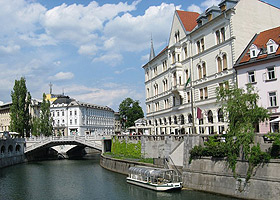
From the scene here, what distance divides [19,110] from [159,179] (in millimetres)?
54040

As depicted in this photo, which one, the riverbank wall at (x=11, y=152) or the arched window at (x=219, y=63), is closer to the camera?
the arched window at (x=219, y=63)

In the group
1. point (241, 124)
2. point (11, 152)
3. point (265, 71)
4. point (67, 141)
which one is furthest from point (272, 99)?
point (11, 152)

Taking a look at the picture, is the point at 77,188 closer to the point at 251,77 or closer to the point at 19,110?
the point at 251,77

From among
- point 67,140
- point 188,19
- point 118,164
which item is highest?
point 188,19

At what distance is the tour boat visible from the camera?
33.9 meters

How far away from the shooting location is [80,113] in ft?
415

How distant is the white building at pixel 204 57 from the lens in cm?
4197

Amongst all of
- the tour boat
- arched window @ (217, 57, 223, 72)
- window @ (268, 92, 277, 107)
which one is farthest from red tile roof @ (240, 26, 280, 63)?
the tour boat

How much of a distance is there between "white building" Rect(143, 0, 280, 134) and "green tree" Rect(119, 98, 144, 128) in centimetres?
4014

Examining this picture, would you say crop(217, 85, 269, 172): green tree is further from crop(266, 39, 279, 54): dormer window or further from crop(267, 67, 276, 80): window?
crop(266, 39, 279, 54): dormer window

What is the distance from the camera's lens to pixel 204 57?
4703 centimetres

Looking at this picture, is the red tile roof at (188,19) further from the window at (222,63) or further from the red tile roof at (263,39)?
the red tile roof at (263,39)

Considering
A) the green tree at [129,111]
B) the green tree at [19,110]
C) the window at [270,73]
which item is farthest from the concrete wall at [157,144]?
the green tree at [129,111]

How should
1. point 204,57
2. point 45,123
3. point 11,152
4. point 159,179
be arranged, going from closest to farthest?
1. point 159,179
2. point 204,57
3. point 11,152
4. point 45,123
